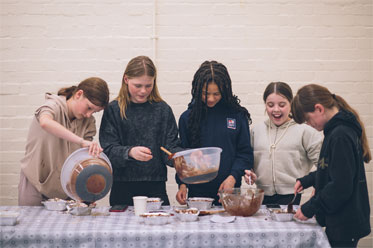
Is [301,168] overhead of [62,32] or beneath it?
beneath

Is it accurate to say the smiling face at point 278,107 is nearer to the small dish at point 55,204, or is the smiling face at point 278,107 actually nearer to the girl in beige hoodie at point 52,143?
the girl in beige hoodie at point 52,143

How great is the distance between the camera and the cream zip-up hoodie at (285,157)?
2602 mm

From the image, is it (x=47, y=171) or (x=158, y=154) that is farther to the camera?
(x=158, y=154)

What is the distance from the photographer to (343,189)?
1824 mm

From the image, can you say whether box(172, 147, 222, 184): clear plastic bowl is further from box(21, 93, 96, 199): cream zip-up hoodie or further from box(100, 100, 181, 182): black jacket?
box(21, 93, 96, 199): cream zip-up hoodie

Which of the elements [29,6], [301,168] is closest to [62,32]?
[29,6]

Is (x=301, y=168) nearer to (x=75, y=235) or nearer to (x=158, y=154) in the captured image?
(x=158, y=154)

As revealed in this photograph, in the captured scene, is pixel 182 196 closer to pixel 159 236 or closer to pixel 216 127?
pixel 216 127

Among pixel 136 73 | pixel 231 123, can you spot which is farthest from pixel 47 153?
pixel 231 123

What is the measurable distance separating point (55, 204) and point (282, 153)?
4.19 ft

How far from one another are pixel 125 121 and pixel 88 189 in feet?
1.82

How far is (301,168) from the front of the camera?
2660 mm

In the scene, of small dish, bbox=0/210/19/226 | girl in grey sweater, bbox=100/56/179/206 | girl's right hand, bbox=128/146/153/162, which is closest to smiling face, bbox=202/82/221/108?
girl in grey sweater, bbox=100/56/179/206

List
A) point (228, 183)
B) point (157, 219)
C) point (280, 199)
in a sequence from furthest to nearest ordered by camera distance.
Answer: point (280, 199)
point (228, 183)
point (157, 219)
